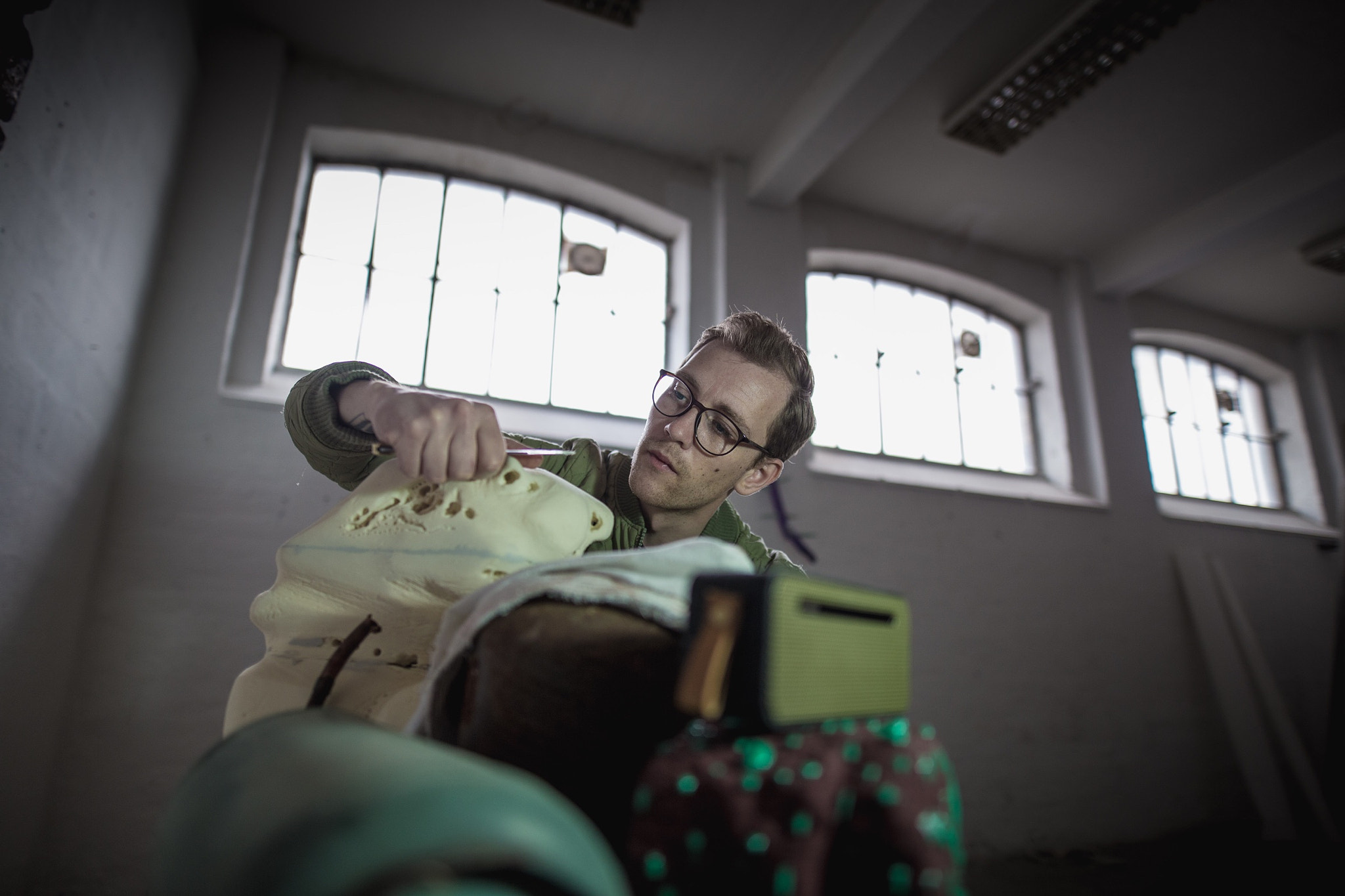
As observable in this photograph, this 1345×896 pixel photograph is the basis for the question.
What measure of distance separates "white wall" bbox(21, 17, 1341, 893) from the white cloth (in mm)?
1994

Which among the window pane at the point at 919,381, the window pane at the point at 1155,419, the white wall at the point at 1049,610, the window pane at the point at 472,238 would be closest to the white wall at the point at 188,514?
the window pane at the point at 472,238

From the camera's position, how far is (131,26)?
1.84m

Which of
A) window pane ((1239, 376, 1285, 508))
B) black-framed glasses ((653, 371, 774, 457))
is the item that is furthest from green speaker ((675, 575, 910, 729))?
window pane ((1239, 376, 1285, 508))

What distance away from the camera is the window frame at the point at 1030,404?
3379mm

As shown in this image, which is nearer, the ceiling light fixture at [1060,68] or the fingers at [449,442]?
the fingers at [449,442]

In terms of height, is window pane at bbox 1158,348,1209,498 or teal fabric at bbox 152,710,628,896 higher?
window pane at bbox 1158,348,1209,498

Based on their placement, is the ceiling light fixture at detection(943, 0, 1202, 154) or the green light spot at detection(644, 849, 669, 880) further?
the ceiling light fixture at detection(943, 0, 1202, 154)

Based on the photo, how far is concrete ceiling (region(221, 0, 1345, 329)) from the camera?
8.22 ft

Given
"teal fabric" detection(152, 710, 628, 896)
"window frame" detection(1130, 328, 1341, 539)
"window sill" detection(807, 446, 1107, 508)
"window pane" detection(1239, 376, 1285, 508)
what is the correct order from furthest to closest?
"window pane" detection(1239, 376, 1285, 508) → "window frame" detection(1130, 328, 1341, 539) → "window sill" detection(807, 446, 1107, 508) → "teal fabric" detection(152, 710, 628, 896)

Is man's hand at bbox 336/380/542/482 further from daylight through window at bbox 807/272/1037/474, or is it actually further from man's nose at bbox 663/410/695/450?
daylight through window at bbox 807/272/1037/474

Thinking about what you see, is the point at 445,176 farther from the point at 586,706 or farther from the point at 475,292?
the point at 586,706

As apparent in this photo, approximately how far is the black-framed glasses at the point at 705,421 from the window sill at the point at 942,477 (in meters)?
1.71

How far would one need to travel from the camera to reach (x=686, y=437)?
132cm

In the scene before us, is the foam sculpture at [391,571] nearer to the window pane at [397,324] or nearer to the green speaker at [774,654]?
the green speaker at [774,654]
